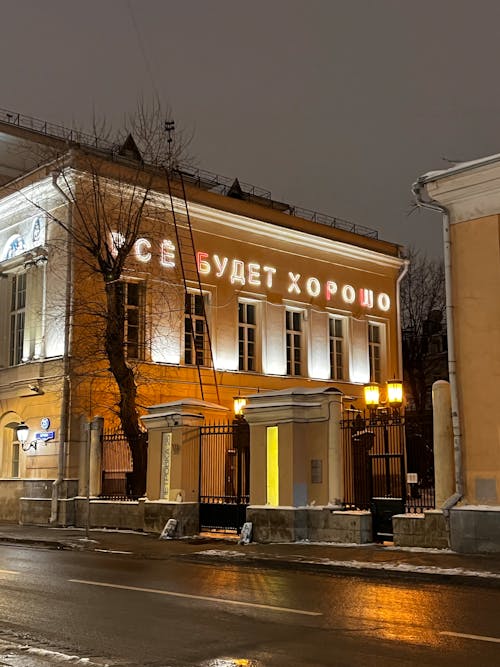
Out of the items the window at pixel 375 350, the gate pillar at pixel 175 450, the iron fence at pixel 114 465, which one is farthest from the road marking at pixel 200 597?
the window at pixel 375 350

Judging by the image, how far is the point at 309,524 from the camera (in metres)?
17.2

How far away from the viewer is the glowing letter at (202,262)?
2923 cm

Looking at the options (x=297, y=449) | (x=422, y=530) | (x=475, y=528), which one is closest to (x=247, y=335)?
(x=297, y=449)

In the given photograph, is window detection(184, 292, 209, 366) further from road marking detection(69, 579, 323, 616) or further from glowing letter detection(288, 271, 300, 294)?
road marking detection(69, 579, 323, 616)

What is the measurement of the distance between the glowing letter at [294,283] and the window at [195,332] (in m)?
4.57

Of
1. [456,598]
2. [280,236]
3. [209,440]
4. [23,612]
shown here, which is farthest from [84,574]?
[280,236]

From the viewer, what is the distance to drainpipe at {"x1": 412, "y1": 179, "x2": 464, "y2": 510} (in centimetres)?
1502

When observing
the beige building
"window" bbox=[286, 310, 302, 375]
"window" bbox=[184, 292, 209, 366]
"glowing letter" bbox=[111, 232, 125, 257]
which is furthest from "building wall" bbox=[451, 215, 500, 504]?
"window" bbox=[286, 310, 302, 375]

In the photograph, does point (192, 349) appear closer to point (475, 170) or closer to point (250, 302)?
point (250, 302)

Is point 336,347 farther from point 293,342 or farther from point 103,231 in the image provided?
point 103,231

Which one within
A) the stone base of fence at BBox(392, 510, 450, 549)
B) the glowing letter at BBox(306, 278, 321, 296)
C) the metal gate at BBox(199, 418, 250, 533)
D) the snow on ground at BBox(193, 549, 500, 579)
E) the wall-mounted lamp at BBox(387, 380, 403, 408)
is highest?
the glowing letter at BBox(306, 278, 321, 296)

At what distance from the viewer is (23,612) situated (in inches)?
338

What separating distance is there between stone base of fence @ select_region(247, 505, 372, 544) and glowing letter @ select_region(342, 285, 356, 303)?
1816 centimetres

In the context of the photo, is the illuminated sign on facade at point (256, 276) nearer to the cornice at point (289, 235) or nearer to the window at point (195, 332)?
the window at point (195, 332)
